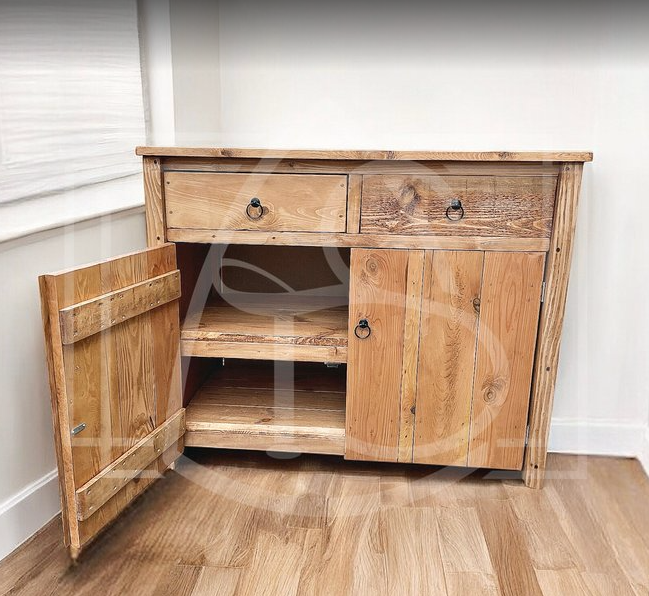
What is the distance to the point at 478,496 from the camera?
157cm

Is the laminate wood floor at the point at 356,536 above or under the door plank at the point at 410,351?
under

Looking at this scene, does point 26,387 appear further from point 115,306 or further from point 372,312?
point 372,312

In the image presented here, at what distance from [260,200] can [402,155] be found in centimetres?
36

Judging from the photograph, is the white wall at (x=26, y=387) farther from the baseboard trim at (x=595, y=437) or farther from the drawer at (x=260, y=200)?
the baseboard trim at (x=595, y=437)

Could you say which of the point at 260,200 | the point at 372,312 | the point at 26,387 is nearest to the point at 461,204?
the point at 372,312

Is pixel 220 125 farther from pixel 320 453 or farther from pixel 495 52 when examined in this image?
pixel 320 453

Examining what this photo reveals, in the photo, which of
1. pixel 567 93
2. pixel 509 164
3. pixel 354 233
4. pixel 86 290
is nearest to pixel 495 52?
pixel 567 93

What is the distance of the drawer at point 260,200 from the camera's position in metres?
1.47

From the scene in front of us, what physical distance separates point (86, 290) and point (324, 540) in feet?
2.46

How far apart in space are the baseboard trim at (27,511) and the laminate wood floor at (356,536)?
0.08 feet

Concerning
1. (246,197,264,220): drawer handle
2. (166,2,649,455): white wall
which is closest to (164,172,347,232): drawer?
(246,197,264,220): drawer handle

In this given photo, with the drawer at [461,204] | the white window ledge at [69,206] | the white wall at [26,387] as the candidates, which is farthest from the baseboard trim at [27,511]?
the drawer at [461,204]

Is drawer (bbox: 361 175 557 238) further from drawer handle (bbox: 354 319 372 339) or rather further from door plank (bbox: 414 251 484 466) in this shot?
drawer handle (bbox: 354 319 372 339)

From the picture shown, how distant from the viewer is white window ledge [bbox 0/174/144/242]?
1.31m
